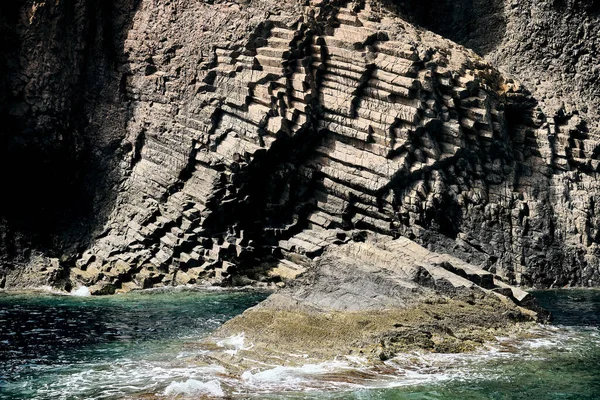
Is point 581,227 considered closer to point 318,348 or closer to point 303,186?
point 303,186

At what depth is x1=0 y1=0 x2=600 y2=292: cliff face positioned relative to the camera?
136 ft

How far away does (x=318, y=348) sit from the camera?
24.9 metres

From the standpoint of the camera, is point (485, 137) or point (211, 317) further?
point (485, 137)

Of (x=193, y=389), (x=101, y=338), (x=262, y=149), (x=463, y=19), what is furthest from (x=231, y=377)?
(x=463, y=19)

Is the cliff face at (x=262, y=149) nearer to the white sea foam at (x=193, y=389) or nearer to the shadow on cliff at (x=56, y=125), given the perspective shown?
the shadow on cliff at (x=56, y=125)

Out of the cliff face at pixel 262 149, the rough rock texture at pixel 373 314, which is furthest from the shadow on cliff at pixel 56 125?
the rough rock texture at pixel 373 314

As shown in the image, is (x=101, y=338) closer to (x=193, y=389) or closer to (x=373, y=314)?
(x=193, y=389)

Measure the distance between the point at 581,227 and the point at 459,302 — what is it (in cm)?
1742

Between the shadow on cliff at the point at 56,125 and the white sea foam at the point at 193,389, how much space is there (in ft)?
75.7

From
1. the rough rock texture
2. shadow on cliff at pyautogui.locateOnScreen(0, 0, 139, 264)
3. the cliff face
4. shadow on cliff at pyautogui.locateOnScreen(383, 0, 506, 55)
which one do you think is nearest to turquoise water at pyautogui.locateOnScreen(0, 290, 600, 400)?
the rough rock texture

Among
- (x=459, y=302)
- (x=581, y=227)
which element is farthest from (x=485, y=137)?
(x=459, y=302)

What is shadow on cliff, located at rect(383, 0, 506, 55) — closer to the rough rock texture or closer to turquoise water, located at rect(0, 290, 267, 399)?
turquoise water, located at rect(0, 290, 267, 399)

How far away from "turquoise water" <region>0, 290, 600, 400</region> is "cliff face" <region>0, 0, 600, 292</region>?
9.81 metres

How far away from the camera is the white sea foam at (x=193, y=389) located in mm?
20844
